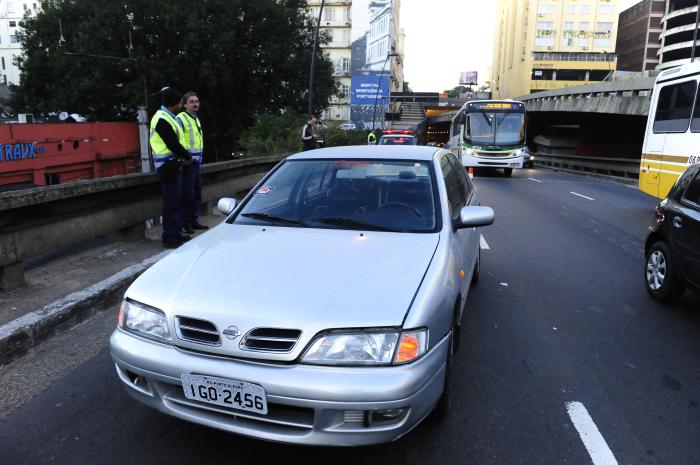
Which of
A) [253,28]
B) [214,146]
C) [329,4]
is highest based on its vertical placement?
[329,4]

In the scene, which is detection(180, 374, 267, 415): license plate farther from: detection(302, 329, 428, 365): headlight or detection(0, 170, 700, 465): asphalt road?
detection(0, 170, 700, 465): asphalt road

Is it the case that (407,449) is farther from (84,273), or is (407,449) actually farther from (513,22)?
(513,22)

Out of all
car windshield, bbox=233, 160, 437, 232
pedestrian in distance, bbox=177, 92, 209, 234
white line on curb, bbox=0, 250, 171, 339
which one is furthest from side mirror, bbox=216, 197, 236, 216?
pedestrian in distance, bbox=177, 92, 209, 234

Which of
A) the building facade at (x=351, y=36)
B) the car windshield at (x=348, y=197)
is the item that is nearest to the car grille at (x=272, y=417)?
the car windshield at (x=348, y=197)

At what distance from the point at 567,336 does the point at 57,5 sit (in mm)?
36408

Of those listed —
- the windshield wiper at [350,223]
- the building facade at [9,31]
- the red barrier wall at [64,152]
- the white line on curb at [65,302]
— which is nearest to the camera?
the windshield wiper at [350,223]

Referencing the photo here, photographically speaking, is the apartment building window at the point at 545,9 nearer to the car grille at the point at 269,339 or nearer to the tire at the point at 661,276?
→ the tire at the point at 661,276

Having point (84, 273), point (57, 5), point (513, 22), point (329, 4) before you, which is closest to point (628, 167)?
point (84, 273)

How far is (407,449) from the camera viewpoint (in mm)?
2768

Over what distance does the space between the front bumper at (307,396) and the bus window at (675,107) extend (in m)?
9.81

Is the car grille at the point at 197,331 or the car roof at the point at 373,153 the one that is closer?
the car grille at the point at 197,331

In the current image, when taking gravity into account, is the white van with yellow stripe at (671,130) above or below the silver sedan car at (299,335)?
above

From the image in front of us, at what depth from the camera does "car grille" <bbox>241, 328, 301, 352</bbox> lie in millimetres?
2365

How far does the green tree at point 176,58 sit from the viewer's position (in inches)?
1091
